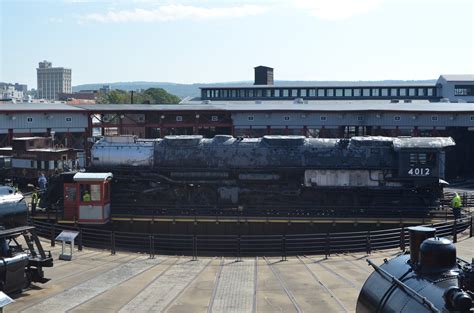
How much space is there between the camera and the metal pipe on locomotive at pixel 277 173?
106ft

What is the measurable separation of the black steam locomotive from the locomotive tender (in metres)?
20.8

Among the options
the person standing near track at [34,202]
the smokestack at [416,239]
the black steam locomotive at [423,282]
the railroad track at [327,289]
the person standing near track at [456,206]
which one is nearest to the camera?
the black steam locomotive at [423,282]

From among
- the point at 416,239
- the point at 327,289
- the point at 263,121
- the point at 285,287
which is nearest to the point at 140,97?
the point at 263,121

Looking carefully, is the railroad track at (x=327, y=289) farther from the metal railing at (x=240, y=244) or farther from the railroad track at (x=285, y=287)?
the metal railing at (x=240, y=244)

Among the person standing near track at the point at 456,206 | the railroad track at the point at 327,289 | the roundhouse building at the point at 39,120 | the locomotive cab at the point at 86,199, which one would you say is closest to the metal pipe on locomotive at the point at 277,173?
the locomotive cab at the point at 86,199

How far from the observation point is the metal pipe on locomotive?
32312 mm

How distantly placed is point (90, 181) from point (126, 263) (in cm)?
1095

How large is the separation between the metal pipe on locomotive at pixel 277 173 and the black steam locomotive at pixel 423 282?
67.6 ft

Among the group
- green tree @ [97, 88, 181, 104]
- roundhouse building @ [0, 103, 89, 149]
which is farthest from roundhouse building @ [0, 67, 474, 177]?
green tree @ [97, 88, 181, 104]

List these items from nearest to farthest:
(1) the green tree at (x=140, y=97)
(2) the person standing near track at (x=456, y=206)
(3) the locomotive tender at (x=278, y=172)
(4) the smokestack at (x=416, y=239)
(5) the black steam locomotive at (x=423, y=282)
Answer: (5) the black steam locomotive at (x=423, y=282) < (4) the smokestack at (x=416, y=239) < (2) the person standing near track at (x=456, y=206) < (3) the locomotive tender at (x=278, y=172) < (1) the green tree at (x=140, y=97)

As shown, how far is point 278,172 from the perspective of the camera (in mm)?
33000

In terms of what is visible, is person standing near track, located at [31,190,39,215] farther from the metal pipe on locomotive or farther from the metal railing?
the metal railing

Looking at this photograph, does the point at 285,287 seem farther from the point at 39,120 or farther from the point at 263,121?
the point at 39,120

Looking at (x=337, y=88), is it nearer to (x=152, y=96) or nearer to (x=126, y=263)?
(x=126, y=263)
